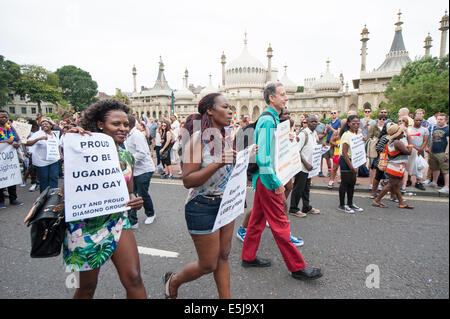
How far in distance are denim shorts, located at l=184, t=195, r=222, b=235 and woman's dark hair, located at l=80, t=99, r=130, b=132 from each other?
1050 millimetres

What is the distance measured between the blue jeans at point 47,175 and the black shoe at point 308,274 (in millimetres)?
6041

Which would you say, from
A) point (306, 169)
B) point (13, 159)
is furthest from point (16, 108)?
point (306, 169)

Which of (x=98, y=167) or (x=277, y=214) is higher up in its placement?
(x=98, y=167)

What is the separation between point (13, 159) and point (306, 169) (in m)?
6.67

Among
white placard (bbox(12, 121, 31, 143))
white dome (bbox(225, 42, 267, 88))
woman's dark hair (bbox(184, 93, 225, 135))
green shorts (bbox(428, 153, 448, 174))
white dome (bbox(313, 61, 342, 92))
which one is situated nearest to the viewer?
woman's dark hair (bbox(184, 93, 225, 135))

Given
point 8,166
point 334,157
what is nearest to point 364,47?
point 334,157

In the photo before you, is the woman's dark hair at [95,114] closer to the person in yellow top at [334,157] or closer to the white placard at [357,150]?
the white placard at [357,150]

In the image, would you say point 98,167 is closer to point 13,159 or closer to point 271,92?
point 271,92

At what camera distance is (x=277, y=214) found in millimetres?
2939

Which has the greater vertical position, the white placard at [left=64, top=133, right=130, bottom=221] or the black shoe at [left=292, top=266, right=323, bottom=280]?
the white placard at [left=64, top=133, right=130, bottom=221]

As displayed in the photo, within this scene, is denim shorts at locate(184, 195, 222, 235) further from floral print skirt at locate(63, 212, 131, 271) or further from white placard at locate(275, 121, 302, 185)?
white placard at locate(275, 121, 302, 185)

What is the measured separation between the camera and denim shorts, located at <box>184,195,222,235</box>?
216cm

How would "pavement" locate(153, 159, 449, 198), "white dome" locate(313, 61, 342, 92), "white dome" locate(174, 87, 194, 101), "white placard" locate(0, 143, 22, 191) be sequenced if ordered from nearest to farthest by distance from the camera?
"white placard" locate(0, 143, 22, 191), "pavement" locate(153, 159, 449, 198), "white dome" locate(313, 61, 342, 92), "white dome" locate(174, 87, 194, 101)

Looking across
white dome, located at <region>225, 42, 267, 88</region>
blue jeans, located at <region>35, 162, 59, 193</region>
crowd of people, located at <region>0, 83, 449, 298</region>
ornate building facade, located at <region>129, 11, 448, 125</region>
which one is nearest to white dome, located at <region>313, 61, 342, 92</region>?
ornate building facade, located at <region>129, 11, 448, 125</region>
